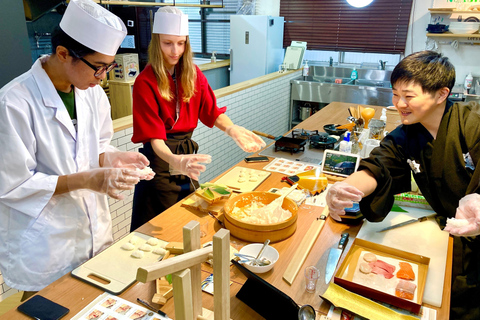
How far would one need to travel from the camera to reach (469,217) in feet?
4.67

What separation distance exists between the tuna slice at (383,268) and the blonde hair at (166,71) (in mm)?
1452

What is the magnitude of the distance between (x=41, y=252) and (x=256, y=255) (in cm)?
93

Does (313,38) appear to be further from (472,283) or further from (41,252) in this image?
(41,252)

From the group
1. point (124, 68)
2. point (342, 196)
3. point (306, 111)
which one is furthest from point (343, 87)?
point (342, 196)

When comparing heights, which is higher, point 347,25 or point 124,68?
point 347,25

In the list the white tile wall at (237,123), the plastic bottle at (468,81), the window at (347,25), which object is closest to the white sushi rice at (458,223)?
the white tile wall at (237,123)

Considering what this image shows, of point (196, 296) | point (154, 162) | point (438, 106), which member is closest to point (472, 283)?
point (438, 106)

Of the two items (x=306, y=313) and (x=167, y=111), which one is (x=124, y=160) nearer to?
(x=167, y=111)

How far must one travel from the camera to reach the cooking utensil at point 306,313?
Answer: 1.21 m

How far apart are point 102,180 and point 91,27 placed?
2.13 ft

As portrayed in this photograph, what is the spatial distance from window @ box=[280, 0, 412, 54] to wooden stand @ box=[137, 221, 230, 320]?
5.74m

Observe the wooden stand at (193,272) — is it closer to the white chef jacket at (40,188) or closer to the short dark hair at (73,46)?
the white chef jacket at (40,188)

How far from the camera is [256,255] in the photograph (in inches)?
62.9

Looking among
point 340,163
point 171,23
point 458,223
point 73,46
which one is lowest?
point 340,163
